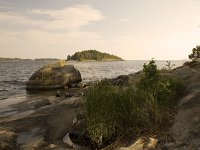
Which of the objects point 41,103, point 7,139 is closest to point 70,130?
point 7,139

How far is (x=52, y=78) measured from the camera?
32.7 metres

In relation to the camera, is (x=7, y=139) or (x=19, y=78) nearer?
(x=7, y=139)

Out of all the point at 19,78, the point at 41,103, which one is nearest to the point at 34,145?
the point at 41,103

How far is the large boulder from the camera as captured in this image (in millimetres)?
32203

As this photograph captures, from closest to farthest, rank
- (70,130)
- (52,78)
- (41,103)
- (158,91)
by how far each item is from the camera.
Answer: (158,91), (70,130), (41,103), (52,78)

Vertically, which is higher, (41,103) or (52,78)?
(52,78)

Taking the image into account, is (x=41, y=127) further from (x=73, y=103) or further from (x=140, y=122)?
(x=140, y=122)

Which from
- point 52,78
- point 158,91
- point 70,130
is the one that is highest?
point 158,91

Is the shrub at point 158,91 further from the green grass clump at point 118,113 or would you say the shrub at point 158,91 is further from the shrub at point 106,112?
the shrub at point 106,112

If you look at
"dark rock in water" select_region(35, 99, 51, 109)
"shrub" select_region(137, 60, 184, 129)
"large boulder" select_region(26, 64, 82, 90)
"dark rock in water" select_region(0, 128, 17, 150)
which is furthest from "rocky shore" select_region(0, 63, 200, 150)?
"large boulder" select_region(26, 64, 82, 90)

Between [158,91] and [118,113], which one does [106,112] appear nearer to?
[118,113]

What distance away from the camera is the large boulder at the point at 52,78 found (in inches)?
1268

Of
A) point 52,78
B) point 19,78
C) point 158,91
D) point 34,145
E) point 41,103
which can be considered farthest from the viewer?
point 19,78

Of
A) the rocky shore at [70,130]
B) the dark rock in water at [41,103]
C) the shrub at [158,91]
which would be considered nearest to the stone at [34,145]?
the rocky shore at [70,130]
